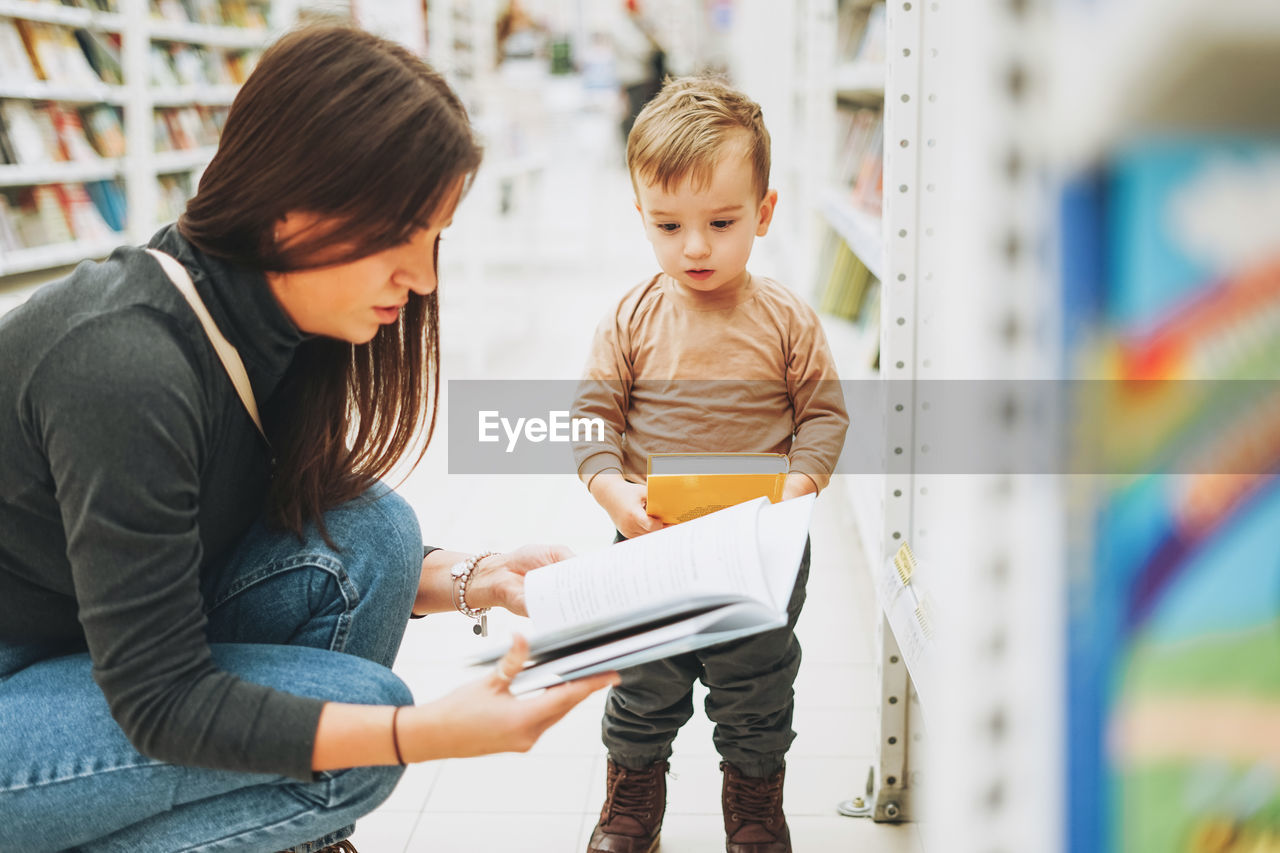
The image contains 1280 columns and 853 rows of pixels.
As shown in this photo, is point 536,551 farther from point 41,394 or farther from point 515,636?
point 41,394

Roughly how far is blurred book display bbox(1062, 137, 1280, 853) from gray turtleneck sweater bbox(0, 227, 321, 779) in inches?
28.1

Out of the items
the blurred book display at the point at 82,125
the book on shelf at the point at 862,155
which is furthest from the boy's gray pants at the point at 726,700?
the blurred book display at the point at 82,125

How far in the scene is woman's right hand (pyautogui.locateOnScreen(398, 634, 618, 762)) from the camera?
3.06ft

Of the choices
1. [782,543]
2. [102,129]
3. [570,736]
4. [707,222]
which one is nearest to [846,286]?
[570,736]

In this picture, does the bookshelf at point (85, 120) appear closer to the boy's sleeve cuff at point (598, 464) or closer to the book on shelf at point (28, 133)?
the book on shelf at point (28, 133)

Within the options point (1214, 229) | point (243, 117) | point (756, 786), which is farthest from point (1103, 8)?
point (756, 786)

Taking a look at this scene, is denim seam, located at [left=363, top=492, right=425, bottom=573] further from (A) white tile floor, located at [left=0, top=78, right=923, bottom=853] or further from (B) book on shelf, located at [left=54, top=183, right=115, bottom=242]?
(B) book on shelf, located at [left=54, top=183, right=115, bottom=242]

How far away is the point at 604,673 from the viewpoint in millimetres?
945

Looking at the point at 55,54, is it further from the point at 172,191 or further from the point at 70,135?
the point at 172,191

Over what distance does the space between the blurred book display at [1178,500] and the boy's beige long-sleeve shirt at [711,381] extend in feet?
3.18

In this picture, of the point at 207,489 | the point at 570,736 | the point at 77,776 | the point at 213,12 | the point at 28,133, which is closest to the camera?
the point at 77,776

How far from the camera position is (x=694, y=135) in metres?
1.33

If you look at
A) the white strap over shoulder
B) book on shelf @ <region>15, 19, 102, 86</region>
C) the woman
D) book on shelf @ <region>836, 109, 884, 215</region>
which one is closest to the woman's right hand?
the woman

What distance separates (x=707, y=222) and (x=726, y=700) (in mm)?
595
